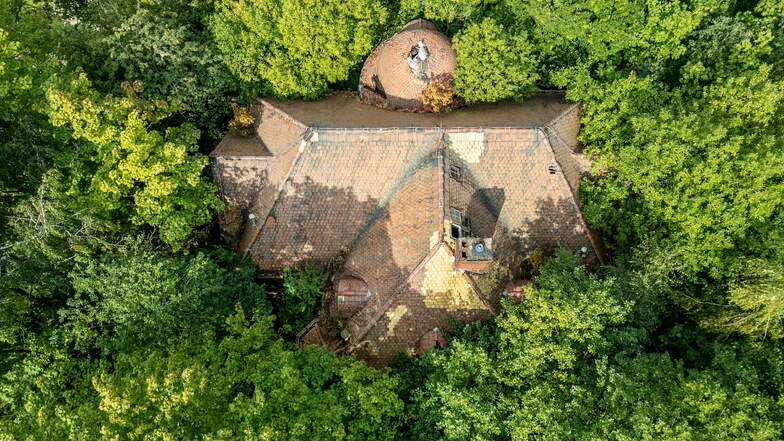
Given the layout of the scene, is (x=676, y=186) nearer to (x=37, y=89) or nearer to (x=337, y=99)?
(x=337, y=99)

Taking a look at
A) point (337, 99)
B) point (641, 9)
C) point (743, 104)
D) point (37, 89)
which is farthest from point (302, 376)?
point (641, 9)

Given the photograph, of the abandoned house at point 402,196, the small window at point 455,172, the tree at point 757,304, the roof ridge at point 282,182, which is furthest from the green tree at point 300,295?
the tree at point 757,304

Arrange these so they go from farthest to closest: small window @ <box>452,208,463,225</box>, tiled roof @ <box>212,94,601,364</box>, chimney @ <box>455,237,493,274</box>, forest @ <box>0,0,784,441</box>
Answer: tiled roof @ <box>212,94,601,364</box>, small window @ <box>452,208,463,225</box>, chimney @ <box>455,237,493,274</box>, forest @ <box>0,0,784,441</box>

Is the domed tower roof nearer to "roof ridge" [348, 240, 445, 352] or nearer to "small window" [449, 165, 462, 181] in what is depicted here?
"small window" [449, 165, 462, 181]

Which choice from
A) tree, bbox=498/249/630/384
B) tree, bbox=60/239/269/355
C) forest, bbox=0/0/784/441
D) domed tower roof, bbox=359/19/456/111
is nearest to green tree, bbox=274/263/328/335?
forest, bbox=0/0/784/441

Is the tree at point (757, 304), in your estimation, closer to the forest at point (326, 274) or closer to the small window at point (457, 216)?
the forest at point (326, 274)
